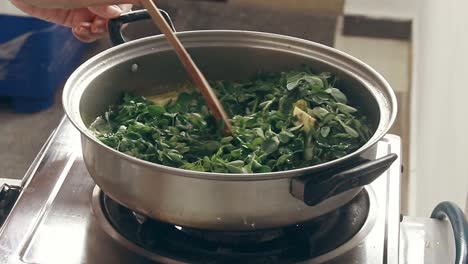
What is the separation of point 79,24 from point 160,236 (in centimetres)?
→ 35

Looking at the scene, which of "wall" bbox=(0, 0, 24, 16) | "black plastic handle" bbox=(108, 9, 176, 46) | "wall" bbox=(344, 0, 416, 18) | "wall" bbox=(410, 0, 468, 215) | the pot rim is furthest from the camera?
"wall" bbox=(344, 0, 416, 18)

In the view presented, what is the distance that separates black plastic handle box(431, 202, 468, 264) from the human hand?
0.46m

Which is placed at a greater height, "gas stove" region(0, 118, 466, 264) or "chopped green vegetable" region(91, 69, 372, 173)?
"chopped green vegetable" region(91, 69, 372, 173)

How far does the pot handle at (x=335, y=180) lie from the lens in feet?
2.16

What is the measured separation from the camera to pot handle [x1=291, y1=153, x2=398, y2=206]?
0.66 m

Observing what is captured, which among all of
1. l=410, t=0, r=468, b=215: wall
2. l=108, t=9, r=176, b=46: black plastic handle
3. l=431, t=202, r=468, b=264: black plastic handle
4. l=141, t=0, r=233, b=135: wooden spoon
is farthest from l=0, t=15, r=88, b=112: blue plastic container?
l=431, t=202, r=468, b=264: black plastic handle

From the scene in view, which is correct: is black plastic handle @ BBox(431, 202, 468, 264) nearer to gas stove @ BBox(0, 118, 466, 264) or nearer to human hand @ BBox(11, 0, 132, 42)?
gas stove @ BBox(0, 118, 466, 264)

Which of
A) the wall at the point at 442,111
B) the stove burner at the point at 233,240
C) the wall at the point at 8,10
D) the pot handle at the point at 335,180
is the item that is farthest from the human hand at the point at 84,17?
the wall at the point at 8,10

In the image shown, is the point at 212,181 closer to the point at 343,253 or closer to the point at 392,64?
the point at 343,253

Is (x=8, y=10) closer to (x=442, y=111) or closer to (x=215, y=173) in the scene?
(x=442, y=111)

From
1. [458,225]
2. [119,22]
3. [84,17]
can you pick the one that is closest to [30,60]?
[84,17]

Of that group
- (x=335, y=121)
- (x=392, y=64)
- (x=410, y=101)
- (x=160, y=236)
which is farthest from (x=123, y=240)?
(x=392, y=64)

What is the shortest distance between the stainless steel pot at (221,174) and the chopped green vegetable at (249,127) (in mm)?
21

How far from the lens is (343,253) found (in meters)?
0.76
